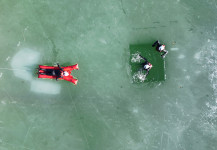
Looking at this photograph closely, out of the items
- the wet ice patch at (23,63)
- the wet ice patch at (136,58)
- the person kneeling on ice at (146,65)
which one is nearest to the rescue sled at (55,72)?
the wet ice patch at (23,63)

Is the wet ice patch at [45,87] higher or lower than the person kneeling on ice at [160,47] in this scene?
lower

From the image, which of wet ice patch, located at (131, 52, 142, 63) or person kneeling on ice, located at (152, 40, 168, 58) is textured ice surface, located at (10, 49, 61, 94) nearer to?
wet ice patch, located at (131, 52, 142, 63)

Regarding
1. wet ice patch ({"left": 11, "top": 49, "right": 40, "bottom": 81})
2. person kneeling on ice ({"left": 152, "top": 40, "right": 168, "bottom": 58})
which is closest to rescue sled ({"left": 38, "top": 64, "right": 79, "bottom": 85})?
wet ice patch ({"left": 11, "top": 49, "right": 40, "bottom": 81})

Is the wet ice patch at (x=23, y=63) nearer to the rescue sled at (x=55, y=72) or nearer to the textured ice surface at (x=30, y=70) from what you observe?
the textured ice surface at (x=30, y=70)

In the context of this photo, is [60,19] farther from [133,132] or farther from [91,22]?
[133,132]

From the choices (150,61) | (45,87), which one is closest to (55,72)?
(45,87)

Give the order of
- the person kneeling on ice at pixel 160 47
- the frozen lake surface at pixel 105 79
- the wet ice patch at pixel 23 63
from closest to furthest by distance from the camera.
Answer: the person kneeling on ice at pixel 160 47
the frozen lake surface at pixel 105 79
the wet ice patch at pixel 23 63

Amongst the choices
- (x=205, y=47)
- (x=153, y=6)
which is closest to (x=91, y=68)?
(x=153, y=6)
